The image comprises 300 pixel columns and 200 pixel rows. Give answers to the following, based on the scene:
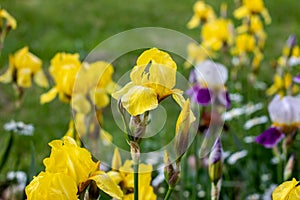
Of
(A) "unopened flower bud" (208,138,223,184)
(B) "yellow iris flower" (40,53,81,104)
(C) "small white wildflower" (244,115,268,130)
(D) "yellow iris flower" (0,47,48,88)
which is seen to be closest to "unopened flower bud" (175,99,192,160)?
(A) "unopened flower bud" (208,138,223,184)

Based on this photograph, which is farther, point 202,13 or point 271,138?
point 202,13

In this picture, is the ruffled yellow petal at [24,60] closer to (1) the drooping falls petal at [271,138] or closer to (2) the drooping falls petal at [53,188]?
(1) the drooping falls petal at [271,138]

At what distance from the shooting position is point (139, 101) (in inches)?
39.4

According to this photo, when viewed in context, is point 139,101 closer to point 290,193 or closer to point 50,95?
point 290,193

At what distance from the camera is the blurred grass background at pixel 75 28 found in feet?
12.6

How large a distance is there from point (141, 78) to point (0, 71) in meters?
3.37

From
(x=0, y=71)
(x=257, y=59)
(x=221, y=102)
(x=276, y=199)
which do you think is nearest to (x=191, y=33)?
(x=0, y=71)

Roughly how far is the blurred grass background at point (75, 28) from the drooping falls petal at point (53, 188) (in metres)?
2.41

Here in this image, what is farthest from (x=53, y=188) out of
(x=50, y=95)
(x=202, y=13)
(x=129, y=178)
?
(x=202, y=13)

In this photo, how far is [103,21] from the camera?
5.63 meters

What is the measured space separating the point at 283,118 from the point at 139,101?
0.87m

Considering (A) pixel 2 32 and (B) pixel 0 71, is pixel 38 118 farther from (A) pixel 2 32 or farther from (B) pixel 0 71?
(A) pixel 2 32

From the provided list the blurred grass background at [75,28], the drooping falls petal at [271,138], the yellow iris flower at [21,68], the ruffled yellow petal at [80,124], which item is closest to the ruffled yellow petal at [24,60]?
the yellow iris flower at [21,68]

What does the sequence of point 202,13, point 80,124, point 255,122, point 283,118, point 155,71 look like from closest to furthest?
point 155,71, point 80,124, point 283,118, point 255,122, point 202,13
